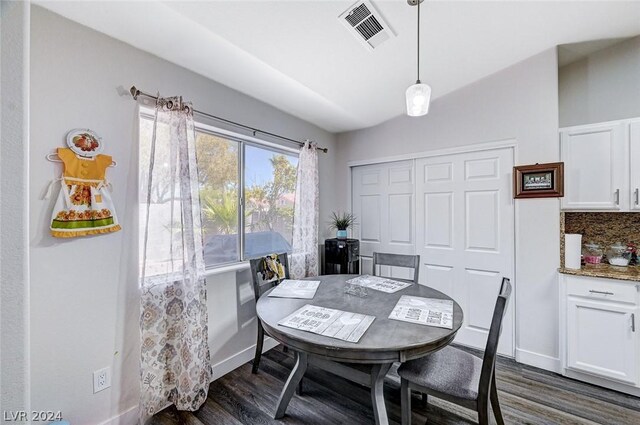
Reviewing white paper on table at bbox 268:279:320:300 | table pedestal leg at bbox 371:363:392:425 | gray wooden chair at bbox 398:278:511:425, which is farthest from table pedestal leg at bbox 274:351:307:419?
gray wooden chair at bbox 398:278:511:425

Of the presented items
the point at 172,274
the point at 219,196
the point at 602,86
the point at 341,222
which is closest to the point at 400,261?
the point at 341,222

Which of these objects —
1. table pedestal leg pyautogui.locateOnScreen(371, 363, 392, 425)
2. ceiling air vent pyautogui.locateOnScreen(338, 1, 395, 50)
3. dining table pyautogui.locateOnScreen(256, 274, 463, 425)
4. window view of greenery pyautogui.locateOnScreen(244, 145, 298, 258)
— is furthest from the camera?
window view of greenery pyautogui.locateOnScreen(244, 145, 298, 258)

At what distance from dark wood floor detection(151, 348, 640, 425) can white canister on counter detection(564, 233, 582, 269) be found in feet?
3.12

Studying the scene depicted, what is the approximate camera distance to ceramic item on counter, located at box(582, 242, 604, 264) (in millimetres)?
2418

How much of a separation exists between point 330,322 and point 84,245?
1512mm

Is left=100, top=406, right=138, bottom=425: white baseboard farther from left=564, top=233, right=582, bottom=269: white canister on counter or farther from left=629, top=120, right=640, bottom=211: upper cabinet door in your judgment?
left=629, top=120, right=640, bottom=211: upper cabinet door

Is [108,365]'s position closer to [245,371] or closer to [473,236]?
[245,371]

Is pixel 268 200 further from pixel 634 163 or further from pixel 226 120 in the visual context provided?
pixel 634 163

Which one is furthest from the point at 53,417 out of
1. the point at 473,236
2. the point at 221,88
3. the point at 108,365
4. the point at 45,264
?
the point at 473,236

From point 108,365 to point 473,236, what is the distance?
322 cm

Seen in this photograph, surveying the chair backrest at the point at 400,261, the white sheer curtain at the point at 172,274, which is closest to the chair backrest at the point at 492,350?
the chair backrest at the point at 400,261

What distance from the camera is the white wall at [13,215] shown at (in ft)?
2.07

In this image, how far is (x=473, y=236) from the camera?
2809mm

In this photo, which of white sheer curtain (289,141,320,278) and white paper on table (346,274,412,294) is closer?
white paper on table (346,274,412,294)
